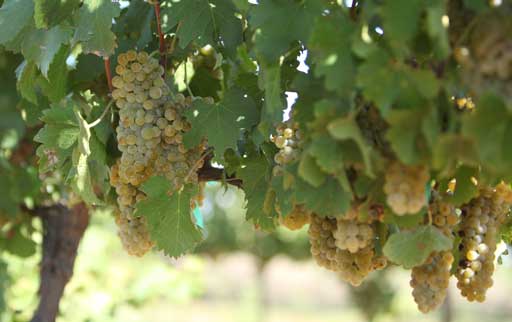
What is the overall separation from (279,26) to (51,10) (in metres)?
0.68

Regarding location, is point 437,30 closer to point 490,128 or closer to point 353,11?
point 490,128

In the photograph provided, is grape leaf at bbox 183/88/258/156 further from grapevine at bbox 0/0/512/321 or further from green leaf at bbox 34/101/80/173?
green leaf at bbox 34/101/80/173

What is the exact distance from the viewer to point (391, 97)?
126 centimetres

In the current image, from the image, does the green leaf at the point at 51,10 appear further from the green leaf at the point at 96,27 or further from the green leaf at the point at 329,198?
the green leaf at the point at 329,198

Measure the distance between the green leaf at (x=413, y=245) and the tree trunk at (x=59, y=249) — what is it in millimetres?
1878

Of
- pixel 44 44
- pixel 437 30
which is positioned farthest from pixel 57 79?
pixel 437 30

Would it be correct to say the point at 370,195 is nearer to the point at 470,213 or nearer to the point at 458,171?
the point at 458,171

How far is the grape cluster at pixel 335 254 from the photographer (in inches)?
65.5

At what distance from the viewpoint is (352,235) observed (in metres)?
1.51

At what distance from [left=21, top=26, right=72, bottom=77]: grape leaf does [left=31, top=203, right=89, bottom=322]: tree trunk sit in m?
1.17

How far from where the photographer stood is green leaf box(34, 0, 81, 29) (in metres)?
1.94

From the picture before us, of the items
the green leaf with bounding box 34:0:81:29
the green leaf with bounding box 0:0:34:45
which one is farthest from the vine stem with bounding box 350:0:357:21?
the green leaf with bounding box 0:0:34:45

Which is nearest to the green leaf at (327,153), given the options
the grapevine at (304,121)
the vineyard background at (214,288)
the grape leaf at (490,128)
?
the grapevine at (304,121)

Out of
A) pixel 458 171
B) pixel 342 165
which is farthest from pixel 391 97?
pixel 458 171
